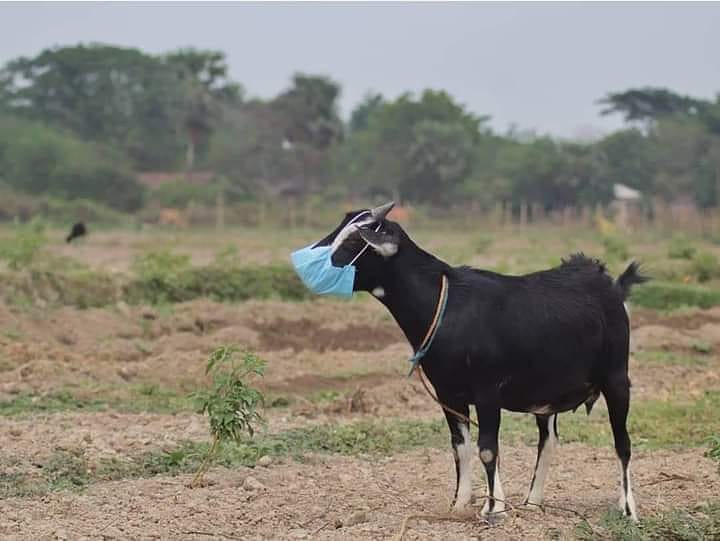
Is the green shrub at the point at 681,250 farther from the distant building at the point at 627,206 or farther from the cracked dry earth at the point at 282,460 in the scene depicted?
the distant building at the point at 627,206

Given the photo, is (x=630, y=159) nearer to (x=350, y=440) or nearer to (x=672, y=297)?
(x=672, y=297)

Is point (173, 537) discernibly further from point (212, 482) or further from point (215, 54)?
point (215, 54)

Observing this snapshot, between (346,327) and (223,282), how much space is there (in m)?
3.34

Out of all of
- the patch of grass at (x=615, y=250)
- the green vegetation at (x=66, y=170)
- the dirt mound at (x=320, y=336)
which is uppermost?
the green vegetation at (x=66, y=170)

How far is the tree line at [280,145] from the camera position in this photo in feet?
177

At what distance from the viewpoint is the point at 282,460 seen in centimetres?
867

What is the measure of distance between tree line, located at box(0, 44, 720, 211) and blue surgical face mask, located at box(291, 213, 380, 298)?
45.0 m

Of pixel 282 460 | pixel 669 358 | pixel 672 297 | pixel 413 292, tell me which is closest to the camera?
pixel 413 292

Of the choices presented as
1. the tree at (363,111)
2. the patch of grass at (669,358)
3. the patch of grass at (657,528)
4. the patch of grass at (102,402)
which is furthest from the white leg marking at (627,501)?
the tree at (363,111)

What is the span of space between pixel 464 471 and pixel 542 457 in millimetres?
623

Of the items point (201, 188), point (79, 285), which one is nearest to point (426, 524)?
point (79, 285)

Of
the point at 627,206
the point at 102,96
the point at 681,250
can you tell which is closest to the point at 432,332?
the point at 681,250

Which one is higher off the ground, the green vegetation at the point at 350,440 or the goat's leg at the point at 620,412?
the goat's leg at the point at 620,412

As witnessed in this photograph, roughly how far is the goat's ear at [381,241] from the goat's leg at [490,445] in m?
1.08
